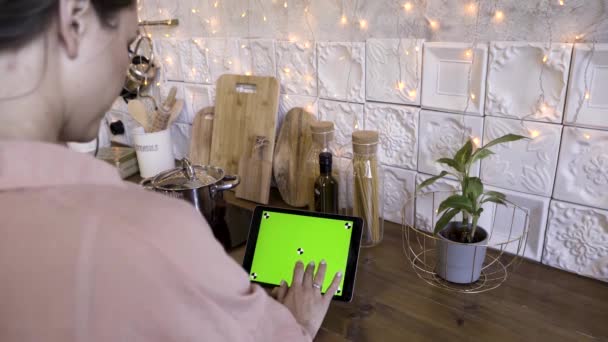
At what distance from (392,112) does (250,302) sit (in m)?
0.65

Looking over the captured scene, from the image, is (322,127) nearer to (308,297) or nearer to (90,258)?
(308,297)

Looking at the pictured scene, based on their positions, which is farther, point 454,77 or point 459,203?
point 454,77

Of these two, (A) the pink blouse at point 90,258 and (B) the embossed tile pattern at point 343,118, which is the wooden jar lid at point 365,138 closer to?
(B) the embossed tile pattern at point 343,118

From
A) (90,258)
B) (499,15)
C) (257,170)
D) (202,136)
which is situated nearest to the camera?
(90,258)

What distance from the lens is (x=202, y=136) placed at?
1330 mm

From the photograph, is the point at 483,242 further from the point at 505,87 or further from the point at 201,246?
the point at 201,246

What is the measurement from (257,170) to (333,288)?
0.52 meters

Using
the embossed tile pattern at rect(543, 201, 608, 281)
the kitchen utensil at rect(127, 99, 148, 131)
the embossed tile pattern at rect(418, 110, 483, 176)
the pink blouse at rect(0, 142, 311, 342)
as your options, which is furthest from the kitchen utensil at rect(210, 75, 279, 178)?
the pink blouse at rect(0, 142, 311, 342)

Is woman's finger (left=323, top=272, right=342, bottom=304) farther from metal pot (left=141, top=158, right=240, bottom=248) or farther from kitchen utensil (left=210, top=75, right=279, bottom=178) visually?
kitchen utensil (left=210, top=75, right=279, bottom=178)

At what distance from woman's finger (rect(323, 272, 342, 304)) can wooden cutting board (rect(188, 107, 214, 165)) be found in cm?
69

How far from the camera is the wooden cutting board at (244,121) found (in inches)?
45.6

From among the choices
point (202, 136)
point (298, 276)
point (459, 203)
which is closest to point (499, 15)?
point (459, 203)

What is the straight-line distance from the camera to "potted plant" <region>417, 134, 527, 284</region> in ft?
2.57

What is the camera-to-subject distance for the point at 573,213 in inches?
32.2
